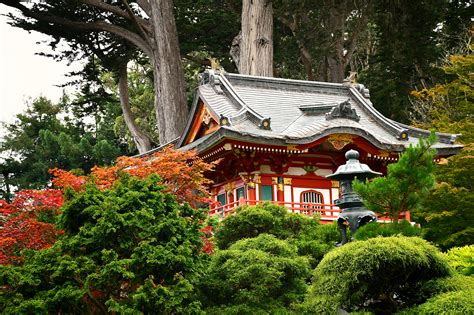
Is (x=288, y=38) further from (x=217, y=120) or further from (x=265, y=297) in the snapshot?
(x=265, y=297)

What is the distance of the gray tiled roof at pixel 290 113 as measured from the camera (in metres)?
17.3

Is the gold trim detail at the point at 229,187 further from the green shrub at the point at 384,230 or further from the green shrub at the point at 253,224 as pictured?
the green shrub at the point at 384,230

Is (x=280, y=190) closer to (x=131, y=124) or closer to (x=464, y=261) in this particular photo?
(x=464, y=261)

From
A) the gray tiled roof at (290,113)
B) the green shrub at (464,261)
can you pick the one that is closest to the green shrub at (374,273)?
the green shrub at (464,261)

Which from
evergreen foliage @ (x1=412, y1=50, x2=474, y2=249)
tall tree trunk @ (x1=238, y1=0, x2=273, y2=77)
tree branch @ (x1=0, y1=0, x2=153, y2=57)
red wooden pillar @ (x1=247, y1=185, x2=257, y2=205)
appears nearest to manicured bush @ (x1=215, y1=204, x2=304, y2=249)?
red wooden pillar @ (x1=247, y1=185, x2=257, y2=205)

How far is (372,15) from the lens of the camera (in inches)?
1000

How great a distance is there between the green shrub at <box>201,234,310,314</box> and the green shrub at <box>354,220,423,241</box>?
4.48 feet

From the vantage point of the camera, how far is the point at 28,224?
488 inches

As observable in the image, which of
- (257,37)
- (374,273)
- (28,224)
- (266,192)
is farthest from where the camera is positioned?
(257,37)

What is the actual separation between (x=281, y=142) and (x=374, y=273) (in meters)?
6.67

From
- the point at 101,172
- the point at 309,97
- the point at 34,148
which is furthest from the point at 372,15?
the point at 34,148

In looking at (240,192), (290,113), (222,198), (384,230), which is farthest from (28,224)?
(290,113)

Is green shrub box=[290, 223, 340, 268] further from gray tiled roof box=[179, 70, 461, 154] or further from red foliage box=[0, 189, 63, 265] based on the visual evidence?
red foliage box=[0, 189, 63, 265]

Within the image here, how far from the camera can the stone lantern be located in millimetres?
12273
